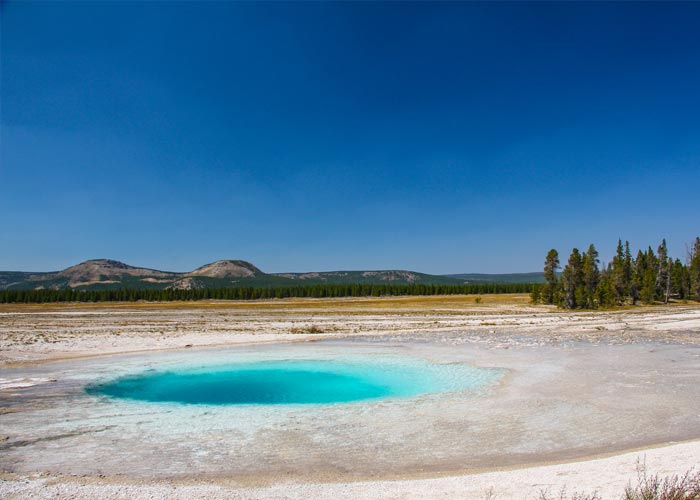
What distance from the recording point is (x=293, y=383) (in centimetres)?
1864

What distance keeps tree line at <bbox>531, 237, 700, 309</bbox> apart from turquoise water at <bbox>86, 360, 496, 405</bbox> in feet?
184

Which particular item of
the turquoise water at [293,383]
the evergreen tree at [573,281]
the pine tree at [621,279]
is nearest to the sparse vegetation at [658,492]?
the turquoise water at [293,383]

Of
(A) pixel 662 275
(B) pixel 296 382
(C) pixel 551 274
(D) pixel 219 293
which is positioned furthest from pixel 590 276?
(D) pixel 219 293

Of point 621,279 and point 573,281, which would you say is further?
point 621,279

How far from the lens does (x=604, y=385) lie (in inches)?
610

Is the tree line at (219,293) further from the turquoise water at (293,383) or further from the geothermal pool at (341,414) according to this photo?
the geothermal pool at (341,414)

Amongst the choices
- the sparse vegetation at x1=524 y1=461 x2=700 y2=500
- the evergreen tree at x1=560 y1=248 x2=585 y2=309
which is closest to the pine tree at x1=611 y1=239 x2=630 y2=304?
the evergreen tree at x1=560 y1=248 x2=585 y2=309

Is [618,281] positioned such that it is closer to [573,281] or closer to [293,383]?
[573,281]

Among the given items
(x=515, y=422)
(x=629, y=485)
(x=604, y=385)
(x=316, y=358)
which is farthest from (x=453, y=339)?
(x=629, y=485)

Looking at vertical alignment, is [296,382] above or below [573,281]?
below

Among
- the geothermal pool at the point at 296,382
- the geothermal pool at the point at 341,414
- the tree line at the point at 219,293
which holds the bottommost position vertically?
the geothermal pool at the point at 296,382

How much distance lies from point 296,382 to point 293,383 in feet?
0.79

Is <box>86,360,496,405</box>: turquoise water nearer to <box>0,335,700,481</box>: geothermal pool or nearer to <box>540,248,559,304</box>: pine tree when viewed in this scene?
<box>0,335,700,481</box>: geothermal pool

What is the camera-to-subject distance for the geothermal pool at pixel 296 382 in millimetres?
15695
